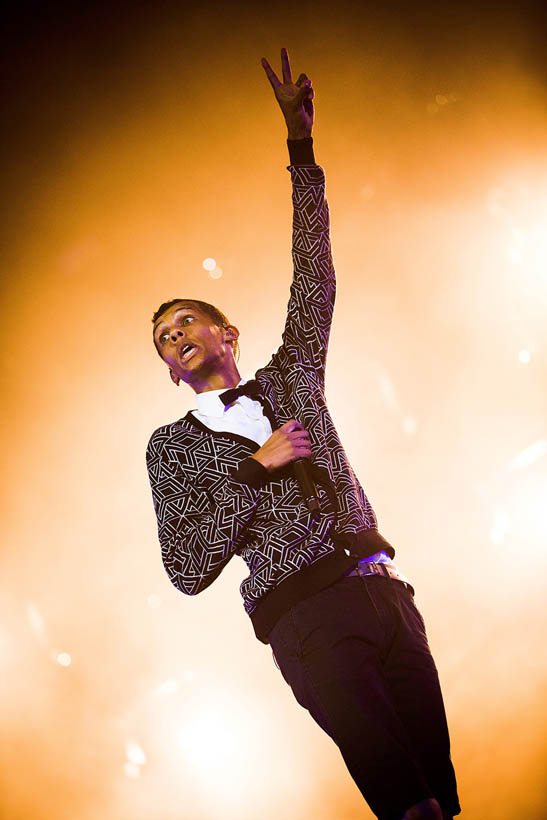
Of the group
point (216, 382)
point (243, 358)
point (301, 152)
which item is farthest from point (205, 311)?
point (243, 358)

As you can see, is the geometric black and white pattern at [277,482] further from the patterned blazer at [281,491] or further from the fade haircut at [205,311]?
the fade haircut at [205,311]

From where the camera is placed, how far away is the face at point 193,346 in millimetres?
1549

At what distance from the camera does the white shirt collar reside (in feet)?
4.74

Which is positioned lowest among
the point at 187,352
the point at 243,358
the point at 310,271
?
the point at 187,352

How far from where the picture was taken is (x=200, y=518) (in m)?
1.30

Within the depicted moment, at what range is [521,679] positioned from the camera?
246cm

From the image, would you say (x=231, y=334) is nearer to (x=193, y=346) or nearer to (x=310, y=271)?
(x=193, y=346)

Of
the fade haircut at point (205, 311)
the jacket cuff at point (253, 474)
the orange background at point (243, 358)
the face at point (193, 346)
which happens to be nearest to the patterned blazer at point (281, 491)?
the jacket cuff at point (253, 474)

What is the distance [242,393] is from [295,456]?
289mm

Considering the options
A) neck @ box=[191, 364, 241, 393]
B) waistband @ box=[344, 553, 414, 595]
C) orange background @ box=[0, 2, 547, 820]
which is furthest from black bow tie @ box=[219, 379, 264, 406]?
orange background @ box=[0, 2, 547, 820]

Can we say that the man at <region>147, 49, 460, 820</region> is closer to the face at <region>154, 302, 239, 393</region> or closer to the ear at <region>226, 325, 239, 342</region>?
the face at <region>154, 302, 239, 393</region>

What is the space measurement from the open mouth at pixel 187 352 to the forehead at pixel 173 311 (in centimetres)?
11

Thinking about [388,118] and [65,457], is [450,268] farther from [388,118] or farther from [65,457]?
[65,457]

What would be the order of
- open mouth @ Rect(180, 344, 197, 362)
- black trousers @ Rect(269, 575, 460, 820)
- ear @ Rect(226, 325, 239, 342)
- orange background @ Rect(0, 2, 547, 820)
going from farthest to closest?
orange background @ Rect(0, 2, 547, 820) → ear @ Rect(226, 325, 239, 342) → open mouth @ Rect(180, 344, 197, 362) → black trousers @ Rect(269, 575, 460, 820)
